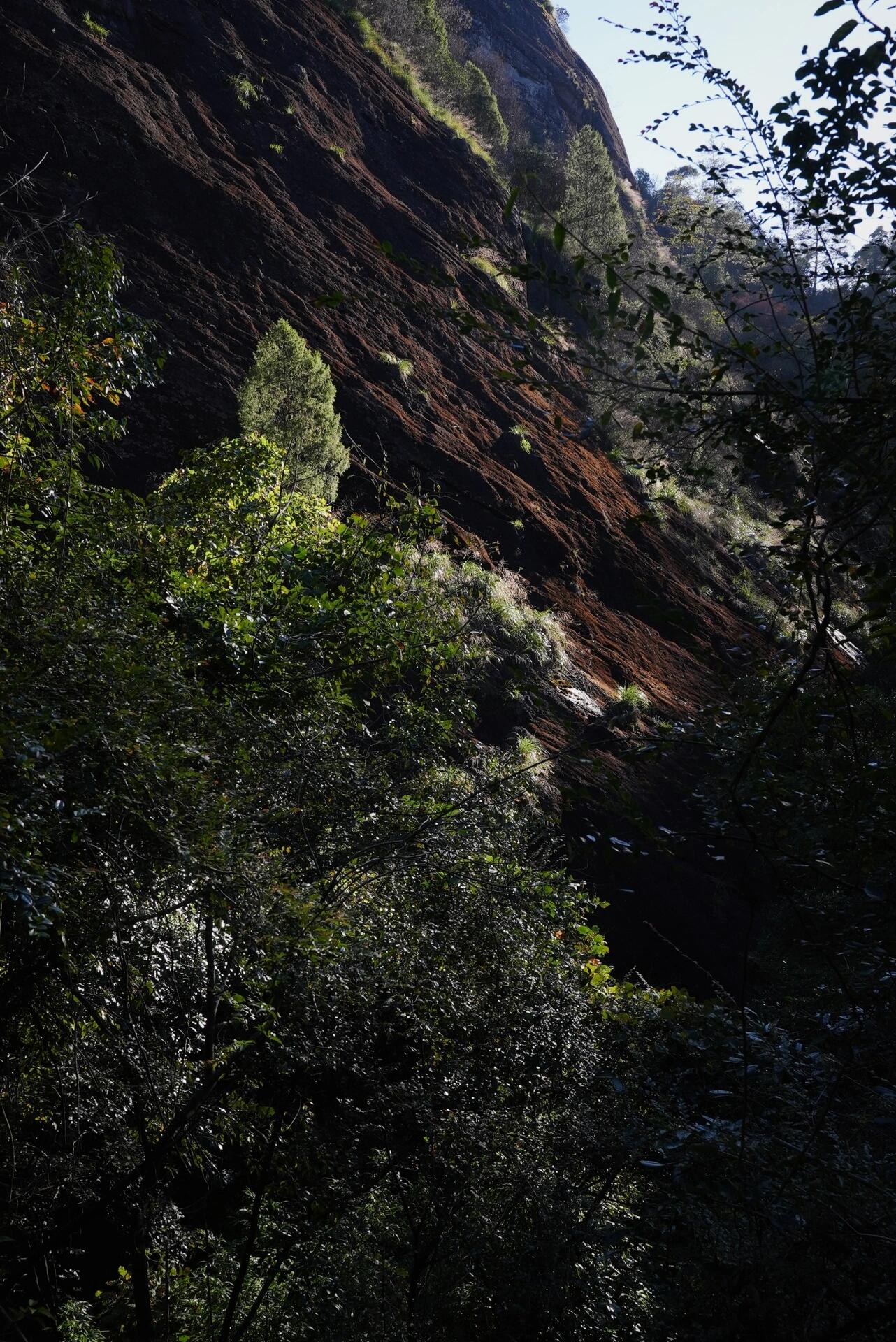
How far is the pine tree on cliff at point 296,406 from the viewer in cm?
1398

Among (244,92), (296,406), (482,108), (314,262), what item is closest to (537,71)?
(482,108)

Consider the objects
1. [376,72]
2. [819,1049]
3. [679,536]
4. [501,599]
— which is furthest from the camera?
[376,72]

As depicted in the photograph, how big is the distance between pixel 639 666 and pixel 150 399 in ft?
33.9

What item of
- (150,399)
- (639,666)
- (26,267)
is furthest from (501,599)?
(26,267)

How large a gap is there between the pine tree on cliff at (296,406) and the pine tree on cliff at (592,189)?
2026cm

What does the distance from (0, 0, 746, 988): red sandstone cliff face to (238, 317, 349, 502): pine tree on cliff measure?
1.17 meters

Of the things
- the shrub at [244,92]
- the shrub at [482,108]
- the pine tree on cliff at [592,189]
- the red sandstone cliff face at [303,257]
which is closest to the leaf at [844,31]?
the red sandstone cliff face at [303,257]

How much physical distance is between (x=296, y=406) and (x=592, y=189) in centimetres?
2502

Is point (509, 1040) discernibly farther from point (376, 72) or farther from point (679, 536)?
point (376, 72)

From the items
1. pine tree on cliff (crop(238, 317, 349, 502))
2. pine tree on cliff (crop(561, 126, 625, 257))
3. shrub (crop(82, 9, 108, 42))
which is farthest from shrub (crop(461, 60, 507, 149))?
pine tree on cliff (crop(238, 317, 349, 502))

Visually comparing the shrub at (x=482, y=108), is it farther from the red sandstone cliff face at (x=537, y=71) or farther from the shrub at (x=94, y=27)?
the shrub at (x=94, y=27)

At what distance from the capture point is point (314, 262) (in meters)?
20.5

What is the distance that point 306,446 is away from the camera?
46.6 feet

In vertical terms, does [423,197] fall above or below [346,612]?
above
